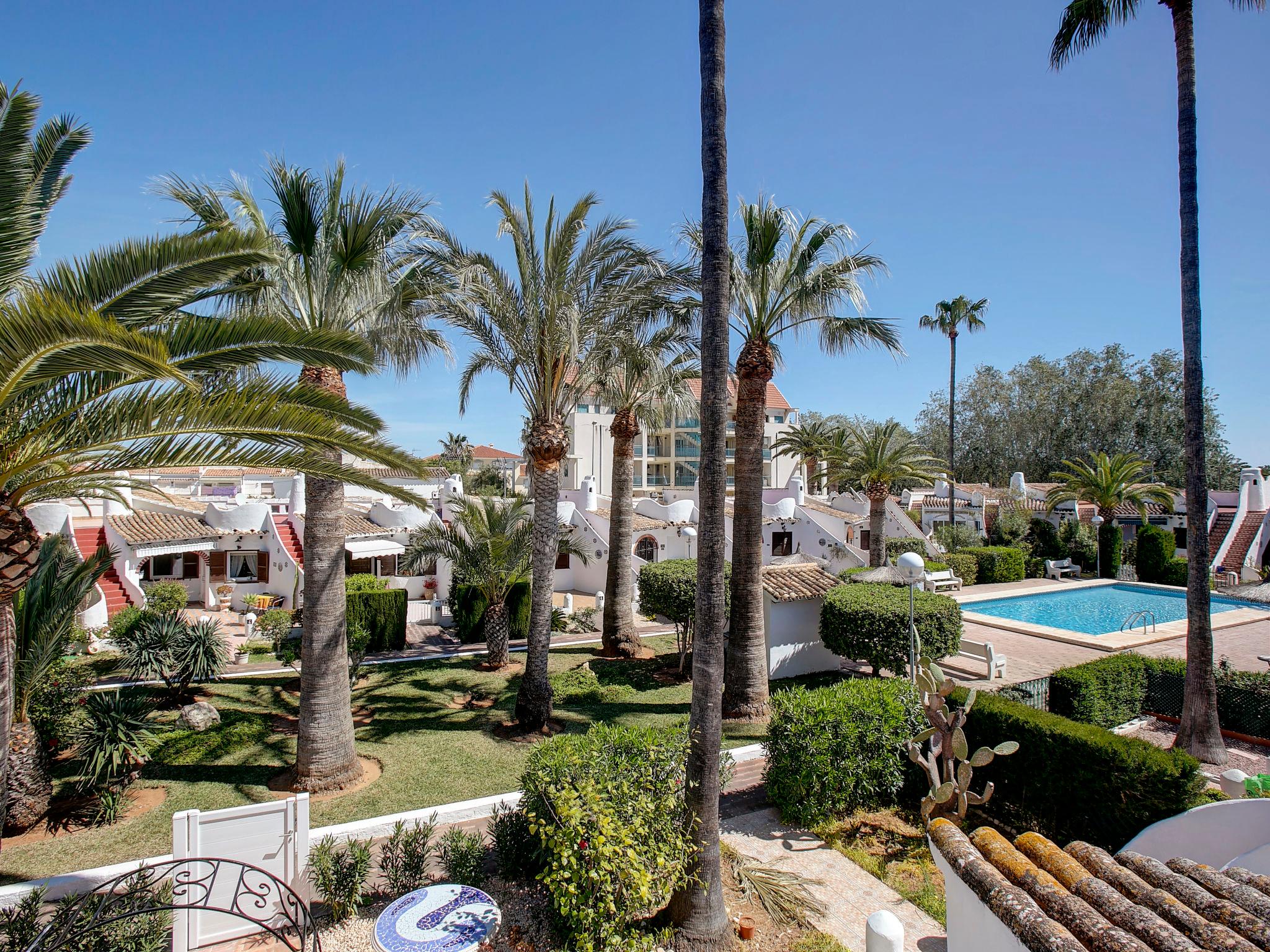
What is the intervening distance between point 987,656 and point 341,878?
14.8 metres

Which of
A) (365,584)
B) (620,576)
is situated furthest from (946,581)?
(365,584)

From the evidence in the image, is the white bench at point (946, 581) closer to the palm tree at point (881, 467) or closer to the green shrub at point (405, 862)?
the palm tree at point (881, 467)

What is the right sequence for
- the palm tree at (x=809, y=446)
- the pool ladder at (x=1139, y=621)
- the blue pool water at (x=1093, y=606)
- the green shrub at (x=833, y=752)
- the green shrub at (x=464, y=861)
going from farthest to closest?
the palm tree at (x=809, y=446) → the blue pool water at (x=1093, y=606) → the pool ladder at (x=1139, y=621) → the green shrub at (x=833, y=752) → the green shrub at (x=464, y=861)

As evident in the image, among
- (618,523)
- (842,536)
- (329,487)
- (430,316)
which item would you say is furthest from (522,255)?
(842,536)

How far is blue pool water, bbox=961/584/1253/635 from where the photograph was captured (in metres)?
24.2

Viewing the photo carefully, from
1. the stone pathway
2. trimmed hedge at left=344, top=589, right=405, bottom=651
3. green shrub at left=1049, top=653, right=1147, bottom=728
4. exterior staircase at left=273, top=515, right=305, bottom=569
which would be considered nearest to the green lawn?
trimmed hedge at left=344, top=589, right=405, bottom=651

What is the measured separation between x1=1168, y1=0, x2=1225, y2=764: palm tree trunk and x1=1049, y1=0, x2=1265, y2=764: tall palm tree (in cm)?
1

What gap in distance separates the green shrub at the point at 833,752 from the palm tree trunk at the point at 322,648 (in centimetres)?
625

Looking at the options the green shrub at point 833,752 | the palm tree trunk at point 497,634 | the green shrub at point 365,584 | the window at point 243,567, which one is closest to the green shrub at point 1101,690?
the green shrub at point 833,752

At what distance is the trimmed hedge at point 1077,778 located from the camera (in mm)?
7723

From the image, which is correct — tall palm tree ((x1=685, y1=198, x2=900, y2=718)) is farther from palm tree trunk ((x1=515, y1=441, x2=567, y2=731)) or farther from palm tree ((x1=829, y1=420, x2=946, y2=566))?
palm tree ((x1=829, y1=420, x2=946, y2=566))

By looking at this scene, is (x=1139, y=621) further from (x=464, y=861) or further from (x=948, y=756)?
(x=464, y=861)

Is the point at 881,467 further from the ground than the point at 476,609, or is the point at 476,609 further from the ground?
the point at 881,467

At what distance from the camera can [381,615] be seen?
17578 mm
